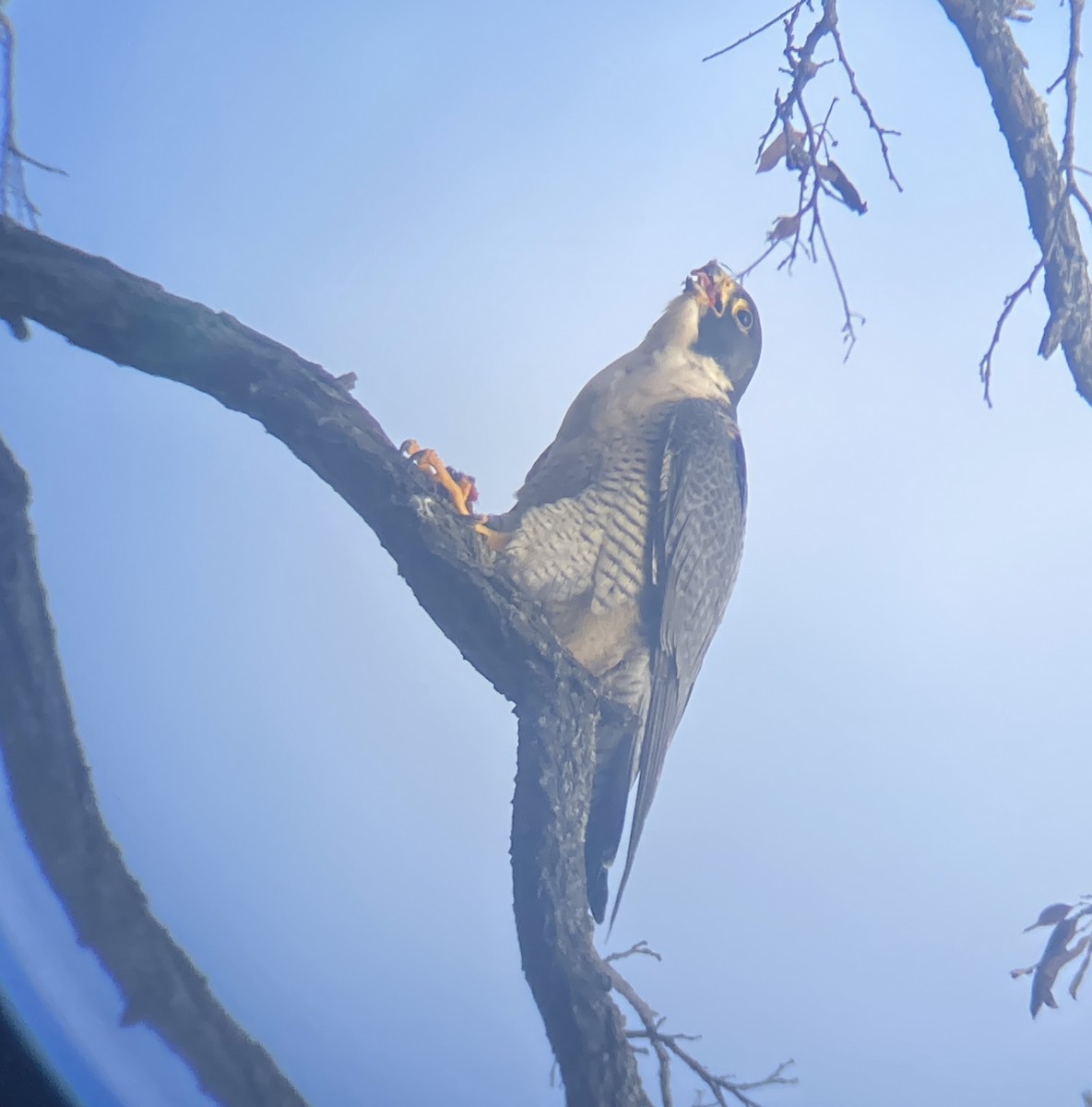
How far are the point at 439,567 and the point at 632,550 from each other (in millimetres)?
974

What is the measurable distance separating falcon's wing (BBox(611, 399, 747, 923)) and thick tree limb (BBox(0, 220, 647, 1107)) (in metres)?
0.66

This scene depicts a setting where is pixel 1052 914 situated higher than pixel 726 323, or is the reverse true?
pixel 726 323

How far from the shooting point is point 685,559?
2.75 metres

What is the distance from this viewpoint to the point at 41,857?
1.72 m

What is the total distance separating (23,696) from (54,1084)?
0.73 metres

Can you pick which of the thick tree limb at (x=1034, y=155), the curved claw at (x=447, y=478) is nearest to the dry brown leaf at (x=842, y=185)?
the thick tree limb at (x=1034, y=155)

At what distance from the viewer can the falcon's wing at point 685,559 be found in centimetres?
268

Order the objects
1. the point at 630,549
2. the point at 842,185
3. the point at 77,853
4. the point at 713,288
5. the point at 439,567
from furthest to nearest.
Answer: the point at 713,288 < the point at 630,549 < the point at 842,185 < the point at 439,567 < the point at 77,853

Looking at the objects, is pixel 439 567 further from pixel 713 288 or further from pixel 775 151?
pixel 713 288

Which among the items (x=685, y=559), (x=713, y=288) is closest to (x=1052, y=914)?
(x=685, y=559)

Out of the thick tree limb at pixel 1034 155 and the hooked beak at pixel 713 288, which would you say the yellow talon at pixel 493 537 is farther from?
the thick tree limb at pixel 1034 155

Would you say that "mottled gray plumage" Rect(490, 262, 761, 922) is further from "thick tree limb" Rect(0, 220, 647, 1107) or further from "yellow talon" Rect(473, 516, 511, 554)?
"thick tree limb" Rect(0, 220, 647, 1107)

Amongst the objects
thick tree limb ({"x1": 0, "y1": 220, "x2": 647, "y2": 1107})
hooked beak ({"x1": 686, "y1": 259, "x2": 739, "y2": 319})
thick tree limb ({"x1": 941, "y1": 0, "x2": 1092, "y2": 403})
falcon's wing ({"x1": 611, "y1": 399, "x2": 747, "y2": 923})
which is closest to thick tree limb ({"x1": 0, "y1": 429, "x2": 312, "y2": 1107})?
thick tree limb ({"x1": 0, "y1": 220, "x2": 647, "y2": 1107})

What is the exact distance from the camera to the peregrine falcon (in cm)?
251
